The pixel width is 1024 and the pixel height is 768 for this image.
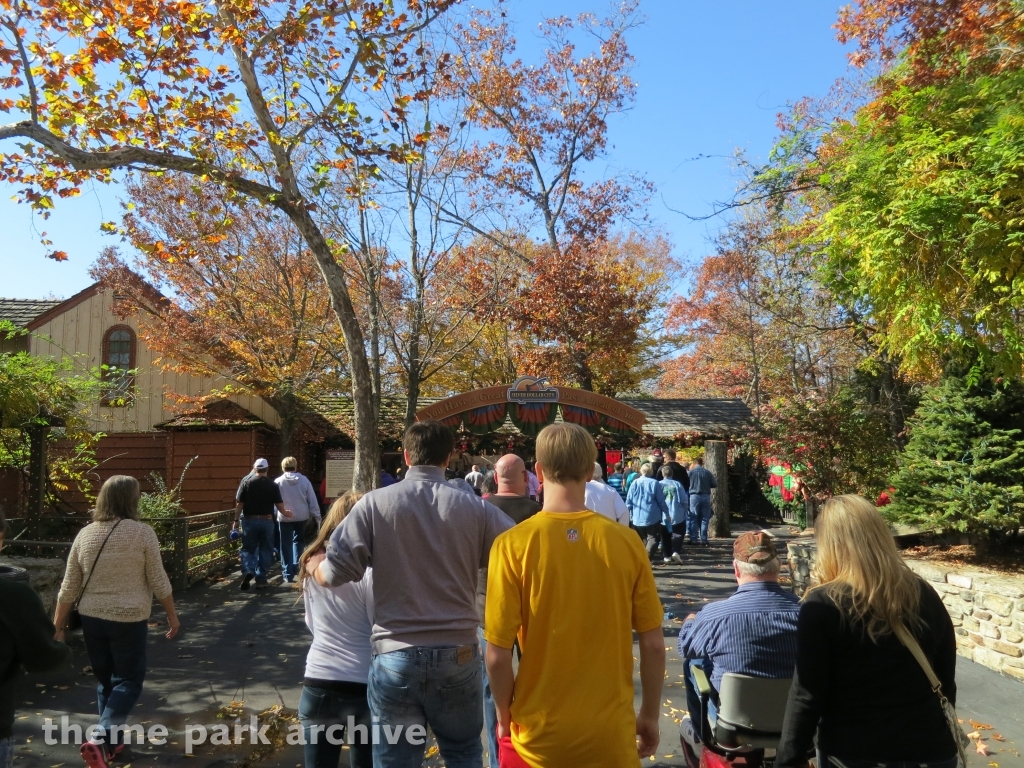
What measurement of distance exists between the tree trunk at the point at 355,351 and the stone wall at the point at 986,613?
15.9 feet

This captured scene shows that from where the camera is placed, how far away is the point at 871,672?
2652 millimetres

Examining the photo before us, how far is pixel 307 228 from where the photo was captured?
8.91 metres

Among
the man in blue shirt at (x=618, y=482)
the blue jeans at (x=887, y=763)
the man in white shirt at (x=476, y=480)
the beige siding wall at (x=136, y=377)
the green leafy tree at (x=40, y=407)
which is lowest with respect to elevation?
the blue jeans at (x=887, y=763)

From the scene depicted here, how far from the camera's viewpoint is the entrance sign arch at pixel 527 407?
14273 millimetres

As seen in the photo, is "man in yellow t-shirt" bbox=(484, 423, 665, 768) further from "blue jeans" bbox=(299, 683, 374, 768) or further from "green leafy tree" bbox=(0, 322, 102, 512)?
"green leafy tree" bbox=(0, 322, 102, 512)

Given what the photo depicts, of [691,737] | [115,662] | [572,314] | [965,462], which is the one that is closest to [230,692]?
[115,662]

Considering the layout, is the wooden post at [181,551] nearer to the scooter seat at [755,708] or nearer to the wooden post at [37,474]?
the wooden post at [37,474]

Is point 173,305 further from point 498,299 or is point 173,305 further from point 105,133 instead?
point 105,133

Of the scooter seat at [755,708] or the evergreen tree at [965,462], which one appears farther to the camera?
the evergreen tree at [965,462]

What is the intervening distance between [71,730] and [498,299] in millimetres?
16612

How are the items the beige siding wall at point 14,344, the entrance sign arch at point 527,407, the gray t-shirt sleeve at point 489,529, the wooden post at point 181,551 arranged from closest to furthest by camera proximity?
1. the gray t-shirt sleeve at point 489,529
2. the wooden post at point 181,551
3. the entrance sign arch at point 527,407
4. the beige siding wall at point 14,344

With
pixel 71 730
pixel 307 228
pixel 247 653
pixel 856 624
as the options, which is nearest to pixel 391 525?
pixel 856 624

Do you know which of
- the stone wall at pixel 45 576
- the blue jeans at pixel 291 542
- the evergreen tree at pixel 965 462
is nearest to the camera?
the stone wall at pixel 45 576

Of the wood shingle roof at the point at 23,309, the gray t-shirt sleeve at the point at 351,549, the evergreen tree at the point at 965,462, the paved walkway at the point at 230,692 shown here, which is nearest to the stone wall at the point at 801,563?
the evergreen tree at the point at 965,462
